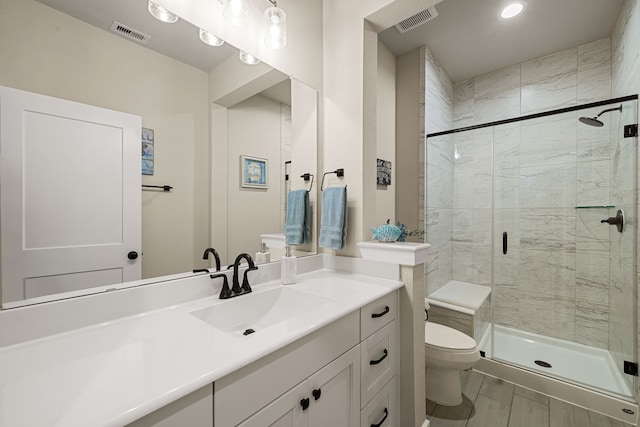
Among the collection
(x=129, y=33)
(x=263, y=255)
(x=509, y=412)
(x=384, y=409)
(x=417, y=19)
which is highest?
(x=417, y=19)

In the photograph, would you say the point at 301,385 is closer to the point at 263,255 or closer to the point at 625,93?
the point at 263,255

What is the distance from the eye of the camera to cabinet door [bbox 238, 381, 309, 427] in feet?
2.39

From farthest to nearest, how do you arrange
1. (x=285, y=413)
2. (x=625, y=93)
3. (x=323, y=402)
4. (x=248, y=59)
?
(x=625, y=93) → (x=248, y=59) → (x=323, y=402) → (x=285, y=413)

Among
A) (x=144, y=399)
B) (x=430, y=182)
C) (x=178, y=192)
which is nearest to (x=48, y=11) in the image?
(x=178, y=192)

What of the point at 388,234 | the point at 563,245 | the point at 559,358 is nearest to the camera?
the point at 388,234

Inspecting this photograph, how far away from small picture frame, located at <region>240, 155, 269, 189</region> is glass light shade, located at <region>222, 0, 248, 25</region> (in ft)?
2.12

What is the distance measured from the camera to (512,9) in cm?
202

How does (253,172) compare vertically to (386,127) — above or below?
below

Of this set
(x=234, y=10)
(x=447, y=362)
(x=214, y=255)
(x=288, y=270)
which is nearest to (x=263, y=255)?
(x=288, y=270)

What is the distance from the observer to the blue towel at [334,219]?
162 centimetres

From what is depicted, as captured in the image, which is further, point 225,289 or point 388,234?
point 388,234

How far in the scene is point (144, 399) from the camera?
1.71 feet

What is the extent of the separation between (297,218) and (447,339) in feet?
4.28

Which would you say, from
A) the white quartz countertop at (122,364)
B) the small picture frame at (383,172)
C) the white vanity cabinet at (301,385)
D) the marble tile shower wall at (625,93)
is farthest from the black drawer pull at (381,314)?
the marble tile shower wall at (625,93)
